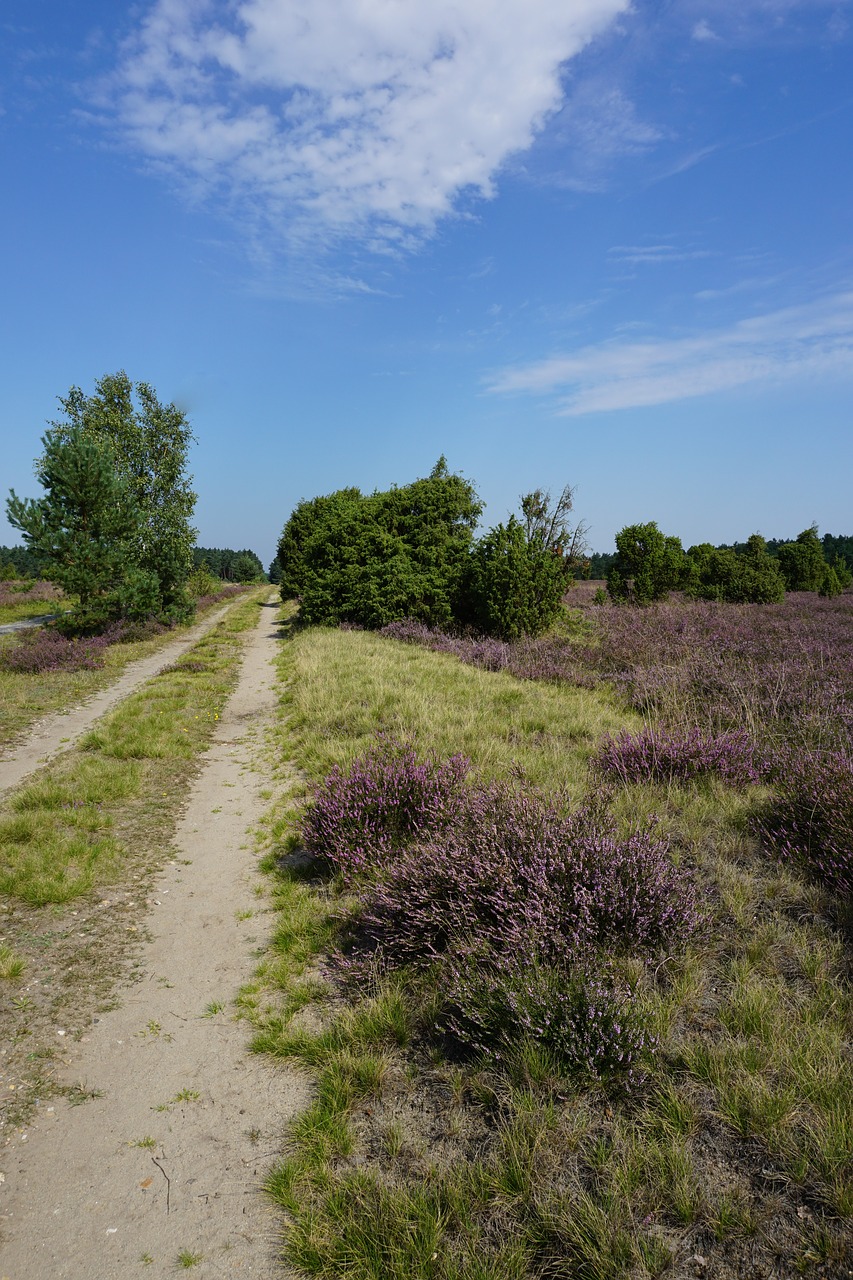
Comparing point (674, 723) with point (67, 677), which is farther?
point (67, 677)

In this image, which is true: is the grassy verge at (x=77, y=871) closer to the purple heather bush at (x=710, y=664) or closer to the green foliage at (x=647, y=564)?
the purple heather bush at (x=710, y=664)

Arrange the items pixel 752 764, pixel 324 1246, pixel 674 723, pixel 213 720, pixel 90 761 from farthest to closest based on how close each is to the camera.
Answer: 1. pixel 213 720
2. pixel 90 761
3. pixel 674 723
4. pixel 752 764
5. pixel 324 1246

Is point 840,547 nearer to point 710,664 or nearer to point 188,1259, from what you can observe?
point 710,664

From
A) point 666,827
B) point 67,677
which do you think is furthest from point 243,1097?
point 67,677

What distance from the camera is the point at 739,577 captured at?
29875 mm

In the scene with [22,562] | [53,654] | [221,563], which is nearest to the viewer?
[53,654]

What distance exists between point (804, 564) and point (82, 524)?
126ft

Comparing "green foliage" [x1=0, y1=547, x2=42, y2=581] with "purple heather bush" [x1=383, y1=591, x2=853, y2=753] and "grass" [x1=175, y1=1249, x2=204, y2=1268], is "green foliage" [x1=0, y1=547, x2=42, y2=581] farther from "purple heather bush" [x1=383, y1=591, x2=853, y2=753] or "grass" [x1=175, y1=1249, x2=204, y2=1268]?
"grass" [x1=175, y1=1249, x2=204, y2=1268]

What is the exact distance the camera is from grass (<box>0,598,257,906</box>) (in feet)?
18.6

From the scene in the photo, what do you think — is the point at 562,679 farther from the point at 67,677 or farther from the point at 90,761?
the point at 67,677

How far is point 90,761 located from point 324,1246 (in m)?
7.68

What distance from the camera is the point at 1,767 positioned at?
8.73 m

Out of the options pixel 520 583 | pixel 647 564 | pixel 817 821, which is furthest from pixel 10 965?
pixel 647 564

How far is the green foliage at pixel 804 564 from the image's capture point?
3628 cm
